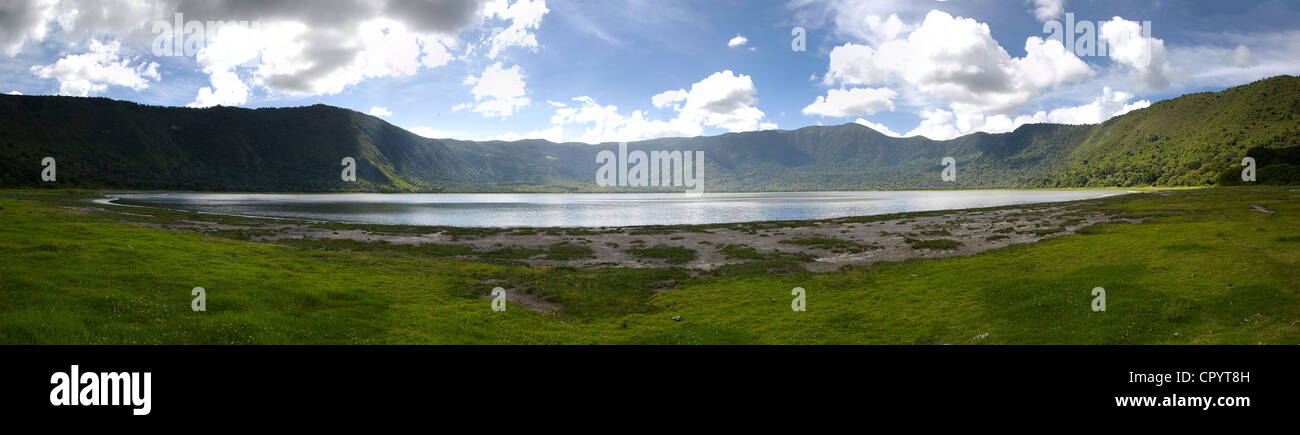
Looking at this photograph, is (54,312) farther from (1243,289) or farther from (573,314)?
(1243,289)

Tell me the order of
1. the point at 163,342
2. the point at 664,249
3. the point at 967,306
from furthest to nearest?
the point at 664,249 < the point at 967,306 < the point at 163,342

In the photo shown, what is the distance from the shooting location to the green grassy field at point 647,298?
16.7 m

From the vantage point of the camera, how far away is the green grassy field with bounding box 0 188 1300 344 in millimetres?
16734

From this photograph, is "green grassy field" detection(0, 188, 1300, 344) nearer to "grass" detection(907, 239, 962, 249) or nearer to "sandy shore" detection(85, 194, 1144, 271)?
"sandy shore" detection(85, 194, 1144, 271)

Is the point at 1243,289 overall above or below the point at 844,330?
above

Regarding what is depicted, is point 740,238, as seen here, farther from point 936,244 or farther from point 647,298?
point 647,298

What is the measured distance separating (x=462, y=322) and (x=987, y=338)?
792 inches

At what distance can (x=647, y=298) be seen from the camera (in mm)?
29500

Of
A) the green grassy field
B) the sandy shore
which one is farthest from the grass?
the green grassy field

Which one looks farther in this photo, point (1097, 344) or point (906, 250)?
point (906, 250)

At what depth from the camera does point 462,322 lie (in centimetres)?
2092

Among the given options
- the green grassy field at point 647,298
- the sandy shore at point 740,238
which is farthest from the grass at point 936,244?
the green grassy field at point 647,298
